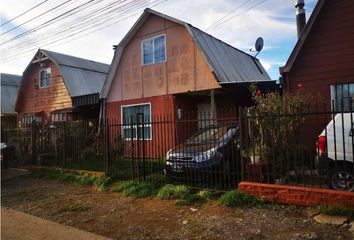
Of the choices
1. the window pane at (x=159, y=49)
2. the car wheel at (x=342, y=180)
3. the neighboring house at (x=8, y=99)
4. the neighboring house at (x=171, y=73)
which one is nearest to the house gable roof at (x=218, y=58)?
the neighboring house at (x=171, y=73)

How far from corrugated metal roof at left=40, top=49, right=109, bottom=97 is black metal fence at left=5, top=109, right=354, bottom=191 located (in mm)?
8844

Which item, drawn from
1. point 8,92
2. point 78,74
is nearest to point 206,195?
point 78,74

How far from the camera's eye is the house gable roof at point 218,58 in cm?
1426

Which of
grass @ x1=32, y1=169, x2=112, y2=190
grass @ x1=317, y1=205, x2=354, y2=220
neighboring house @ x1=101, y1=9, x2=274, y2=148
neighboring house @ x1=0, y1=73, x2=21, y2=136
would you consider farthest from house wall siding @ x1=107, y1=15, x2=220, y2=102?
neighboring house @ x1=0, y1=73, x2=21, y2=136

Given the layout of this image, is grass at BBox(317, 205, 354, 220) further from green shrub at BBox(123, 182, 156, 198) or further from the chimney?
the chimney

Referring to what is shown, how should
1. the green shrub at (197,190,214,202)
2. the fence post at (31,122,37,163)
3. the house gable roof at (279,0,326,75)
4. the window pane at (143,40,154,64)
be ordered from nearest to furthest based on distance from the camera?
the green shrub at (197,190,214,202), the house gable roof at (279,0,326,75), the fence post at (31,122,37,163), the window pane at (143,40,154,64)

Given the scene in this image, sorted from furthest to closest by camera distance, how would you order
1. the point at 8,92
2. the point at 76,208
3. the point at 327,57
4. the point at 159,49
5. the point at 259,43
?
the point at 8,92, the point at 259,43, the point at 159,49, the point at 327,57, the point at 76,208

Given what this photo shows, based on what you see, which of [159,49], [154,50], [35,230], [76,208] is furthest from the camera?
[154,50]

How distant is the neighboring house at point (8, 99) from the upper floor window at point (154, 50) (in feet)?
47.5

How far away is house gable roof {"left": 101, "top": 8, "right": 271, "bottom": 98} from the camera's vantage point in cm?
1426

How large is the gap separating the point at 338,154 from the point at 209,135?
3.26 metres

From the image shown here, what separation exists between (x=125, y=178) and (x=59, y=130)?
4.16 metres

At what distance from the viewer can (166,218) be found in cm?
716

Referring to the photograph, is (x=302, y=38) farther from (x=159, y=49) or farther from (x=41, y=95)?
(x=41, y=95)
